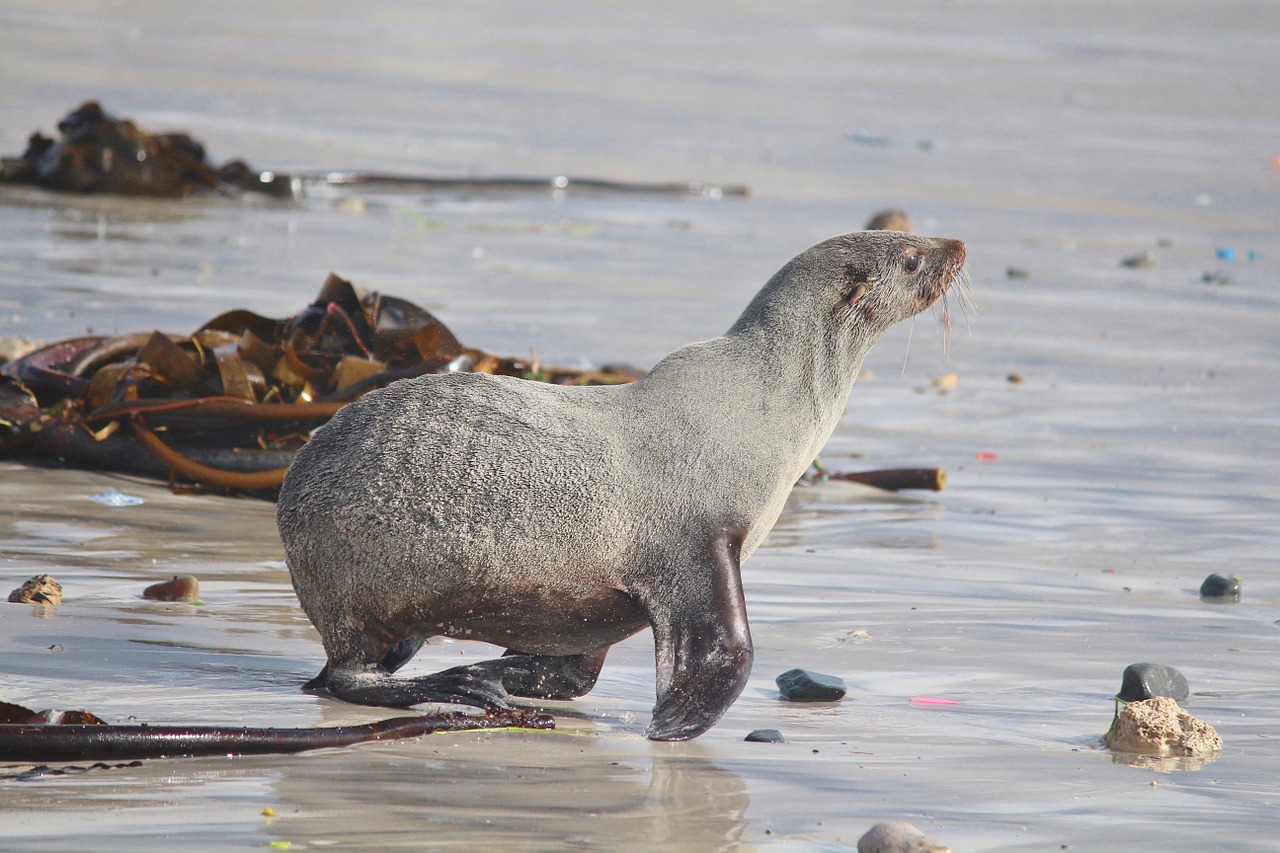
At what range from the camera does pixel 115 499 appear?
20.8ft

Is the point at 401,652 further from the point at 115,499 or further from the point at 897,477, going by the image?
the point at 897,477

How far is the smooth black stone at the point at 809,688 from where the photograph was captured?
457cm

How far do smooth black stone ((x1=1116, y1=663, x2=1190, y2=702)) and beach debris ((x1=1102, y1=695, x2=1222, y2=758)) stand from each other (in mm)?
370

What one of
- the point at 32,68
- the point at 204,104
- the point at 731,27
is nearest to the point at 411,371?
the point at 204,104

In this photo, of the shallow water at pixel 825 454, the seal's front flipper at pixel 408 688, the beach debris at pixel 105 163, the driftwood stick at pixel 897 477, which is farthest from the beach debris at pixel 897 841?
the beach debris at pixel 105 163

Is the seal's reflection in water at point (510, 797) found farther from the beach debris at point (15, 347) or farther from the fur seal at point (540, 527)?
the beach debris at point (15, 347)

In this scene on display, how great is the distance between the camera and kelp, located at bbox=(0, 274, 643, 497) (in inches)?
260

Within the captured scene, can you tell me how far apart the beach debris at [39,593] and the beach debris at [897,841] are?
101 inches

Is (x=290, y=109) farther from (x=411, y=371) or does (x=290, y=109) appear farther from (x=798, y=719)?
(x=798, y=719)

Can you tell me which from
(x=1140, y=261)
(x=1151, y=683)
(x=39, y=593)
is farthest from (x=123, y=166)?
(x=1151, y=683)

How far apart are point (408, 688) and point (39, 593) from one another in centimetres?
123

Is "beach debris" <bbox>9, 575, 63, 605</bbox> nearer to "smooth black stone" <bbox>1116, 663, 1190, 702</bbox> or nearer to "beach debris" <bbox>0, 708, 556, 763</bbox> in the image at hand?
"beach debris" <bbox>0, 708, 556, 763</bbox>

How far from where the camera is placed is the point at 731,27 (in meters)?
31.0

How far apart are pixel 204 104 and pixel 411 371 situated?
42.6 ft
